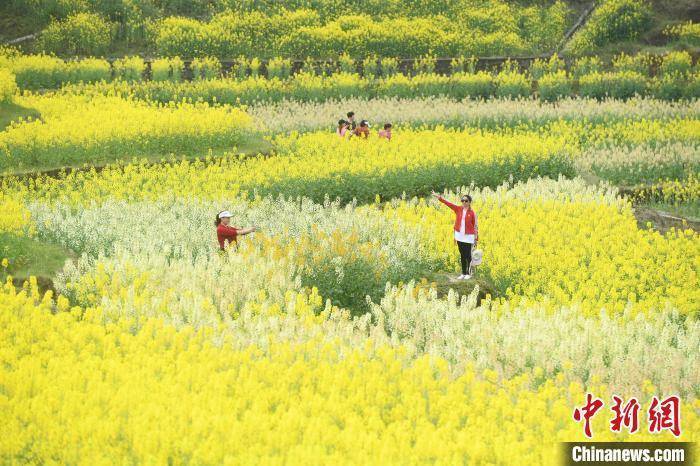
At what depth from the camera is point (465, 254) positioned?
10523 mm

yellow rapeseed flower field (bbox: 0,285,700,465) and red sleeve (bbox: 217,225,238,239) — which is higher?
yellow rapeseed flower field (bbox: 0,285,700,465)

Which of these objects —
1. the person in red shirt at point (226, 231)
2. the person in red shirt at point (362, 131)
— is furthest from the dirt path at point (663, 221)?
the person in red shirt at point (362, 131)

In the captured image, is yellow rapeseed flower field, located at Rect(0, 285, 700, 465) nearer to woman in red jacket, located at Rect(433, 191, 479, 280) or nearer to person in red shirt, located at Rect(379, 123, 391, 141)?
woman in red jacket, located at Rect(433, 191, 479, 280)

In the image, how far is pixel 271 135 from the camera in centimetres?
1902

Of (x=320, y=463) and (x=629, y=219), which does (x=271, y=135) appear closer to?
(x=629, y=219)

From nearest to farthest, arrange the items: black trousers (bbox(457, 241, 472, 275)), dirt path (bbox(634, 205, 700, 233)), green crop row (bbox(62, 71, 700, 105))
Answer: black trousers (bbox(457, 241, 472, 275)) → dirt path (bbox(634, 205, 700, 233)) → green crop row (bbox(62, 71, 700, 105))

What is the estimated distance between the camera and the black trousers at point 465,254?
34.3 ft

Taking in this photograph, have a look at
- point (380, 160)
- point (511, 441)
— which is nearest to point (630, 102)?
point (380, 160)

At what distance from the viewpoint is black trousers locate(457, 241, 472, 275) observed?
34.3 feet

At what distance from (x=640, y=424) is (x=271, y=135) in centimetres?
1420

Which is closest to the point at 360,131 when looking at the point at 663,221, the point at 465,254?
the point at 663,221

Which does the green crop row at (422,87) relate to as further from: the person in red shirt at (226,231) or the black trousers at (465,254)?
the black trousers at (465,254)

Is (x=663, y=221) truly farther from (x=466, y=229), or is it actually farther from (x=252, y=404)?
(x=252, y=404)

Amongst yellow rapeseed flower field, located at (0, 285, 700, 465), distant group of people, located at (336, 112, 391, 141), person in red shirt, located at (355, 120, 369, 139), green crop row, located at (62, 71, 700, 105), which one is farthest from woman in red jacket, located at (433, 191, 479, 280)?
green crop row, located at (62, 71, 700, 105)
